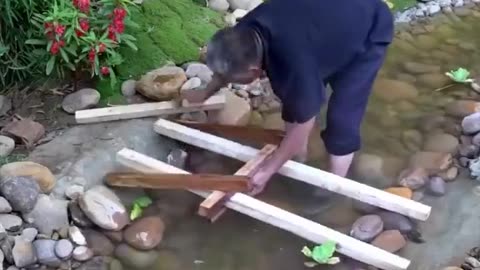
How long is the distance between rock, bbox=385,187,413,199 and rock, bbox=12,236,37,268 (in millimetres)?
1300

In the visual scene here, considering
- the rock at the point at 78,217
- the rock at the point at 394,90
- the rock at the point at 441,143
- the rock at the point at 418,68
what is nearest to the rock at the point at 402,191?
the rock at the point at 441,143

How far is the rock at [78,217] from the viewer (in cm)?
294

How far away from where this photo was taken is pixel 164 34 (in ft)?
12.3

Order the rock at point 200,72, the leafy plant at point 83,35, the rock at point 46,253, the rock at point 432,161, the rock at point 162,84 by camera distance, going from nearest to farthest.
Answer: the rock at point 46,253, the leafy plant at point 83,35, the rock at point 432,161, the rock at point 162,84, the rock at point 200,72

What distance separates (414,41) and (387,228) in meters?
1.55

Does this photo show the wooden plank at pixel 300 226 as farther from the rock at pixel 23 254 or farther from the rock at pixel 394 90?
the rock at pixel 394 90

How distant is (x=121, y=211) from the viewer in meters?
2.97

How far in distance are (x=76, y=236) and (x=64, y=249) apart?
0.07m

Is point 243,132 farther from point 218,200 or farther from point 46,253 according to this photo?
point 46,253

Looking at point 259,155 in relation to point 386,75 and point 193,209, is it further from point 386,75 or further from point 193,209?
point 386,75

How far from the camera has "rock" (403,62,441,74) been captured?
12.9 feet

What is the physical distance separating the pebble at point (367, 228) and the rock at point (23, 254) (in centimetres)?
110

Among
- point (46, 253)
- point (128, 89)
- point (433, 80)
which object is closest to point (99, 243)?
point (46, 253)

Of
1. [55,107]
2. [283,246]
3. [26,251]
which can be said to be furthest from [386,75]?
[26,251]
